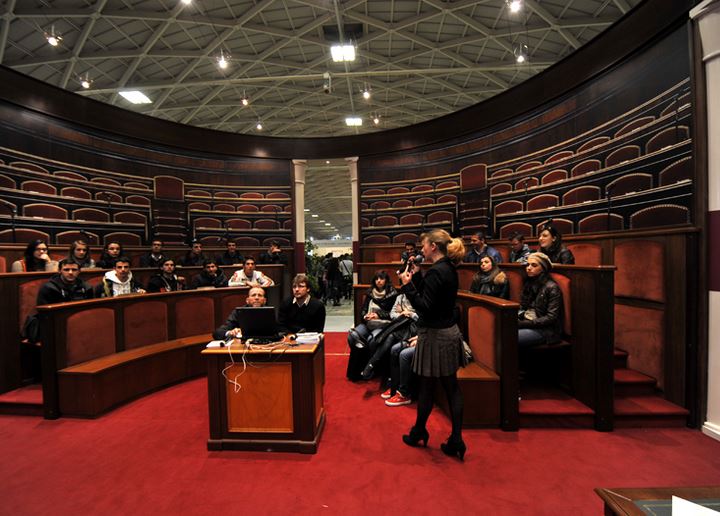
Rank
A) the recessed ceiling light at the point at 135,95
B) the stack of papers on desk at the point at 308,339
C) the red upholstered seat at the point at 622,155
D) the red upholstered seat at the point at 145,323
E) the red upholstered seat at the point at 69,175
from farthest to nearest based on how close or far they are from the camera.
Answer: the recessed ceiling light at the point at 135,95 → the red upholstered seat at the point at 69,175 → the red upholstered seat at the point at 622,155 → the red upholstered seat at the point at 145,323 → the stack of papers on desk at the point at 308,339

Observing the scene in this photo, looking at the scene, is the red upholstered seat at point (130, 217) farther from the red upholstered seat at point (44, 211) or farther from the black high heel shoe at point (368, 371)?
the black high heel shoe at point (368, 371)

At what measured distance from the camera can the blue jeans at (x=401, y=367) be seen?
3.08 meters

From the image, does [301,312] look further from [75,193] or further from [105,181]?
[105,181]

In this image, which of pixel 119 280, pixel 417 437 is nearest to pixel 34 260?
pixel 119 280

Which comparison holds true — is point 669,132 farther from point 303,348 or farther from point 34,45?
point 34,45

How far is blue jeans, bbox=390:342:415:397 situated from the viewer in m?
3.08

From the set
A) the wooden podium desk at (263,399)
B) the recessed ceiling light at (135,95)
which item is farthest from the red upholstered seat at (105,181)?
the wooden podium desk at (263,399)

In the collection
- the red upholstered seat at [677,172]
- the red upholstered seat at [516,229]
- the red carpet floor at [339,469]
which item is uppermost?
the red upholstered seat at [677,172]

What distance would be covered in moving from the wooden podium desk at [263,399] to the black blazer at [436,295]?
848 millimetres

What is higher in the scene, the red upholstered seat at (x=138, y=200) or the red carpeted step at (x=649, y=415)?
the red upholstered seat at (x=138, y=200)

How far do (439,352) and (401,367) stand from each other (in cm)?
111

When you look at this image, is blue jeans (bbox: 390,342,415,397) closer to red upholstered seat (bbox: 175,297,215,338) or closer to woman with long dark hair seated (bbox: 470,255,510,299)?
woman with long dark hair seated (bbox: 470,255,510,299)

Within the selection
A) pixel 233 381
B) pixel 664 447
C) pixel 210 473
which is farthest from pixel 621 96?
pixel 210 473

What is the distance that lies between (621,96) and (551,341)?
3.31 metres
